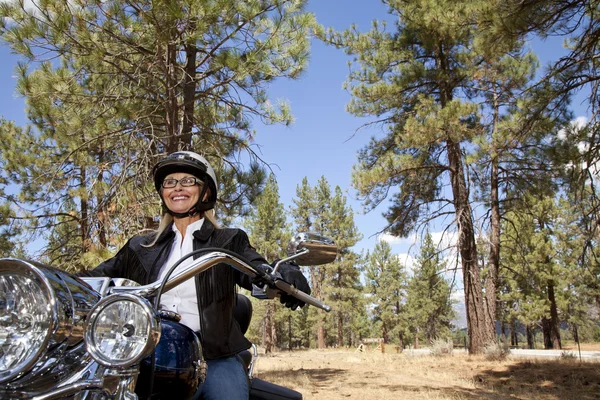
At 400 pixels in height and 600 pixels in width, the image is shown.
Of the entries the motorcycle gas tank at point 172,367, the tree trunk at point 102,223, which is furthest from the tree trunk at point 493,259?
the motorcycle gas tank at point 172,367

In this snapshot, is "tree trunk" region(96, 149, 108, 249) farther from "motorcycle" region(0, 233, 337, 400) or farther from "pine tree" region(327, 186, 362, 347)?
"pine tree" region(327, 186, 362, 347)

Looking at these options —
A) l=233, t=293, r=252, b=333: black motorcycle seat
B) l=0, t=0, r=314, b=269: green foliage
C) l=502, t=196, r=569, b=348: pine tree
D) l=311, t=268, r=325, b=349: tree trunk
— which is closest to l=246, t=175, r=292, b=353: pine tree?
l=311, t=268, r=325, b=349: tree trunk

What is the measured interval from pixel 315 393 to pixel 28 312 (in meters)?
7.50

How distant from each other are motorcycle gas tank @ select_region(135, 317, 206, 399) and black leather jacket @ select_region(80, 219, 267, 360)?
0.45 meters

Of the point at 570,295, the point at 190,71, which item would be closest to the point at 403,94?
the point at 190,71

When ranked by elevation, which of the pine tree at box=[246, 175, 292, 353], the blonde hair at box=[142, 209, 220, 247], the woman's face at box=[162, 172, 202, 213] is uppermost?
the pine tree at box=[246, 175, 292, 353]

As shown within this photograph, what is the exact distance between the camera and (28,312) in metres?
1.17

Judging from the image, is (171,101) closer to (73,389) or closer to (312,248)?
(312,248)

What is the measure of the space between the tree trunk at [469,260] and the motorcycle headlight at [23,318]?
12.4 m

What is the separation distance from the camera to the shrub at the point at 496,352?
1169cm

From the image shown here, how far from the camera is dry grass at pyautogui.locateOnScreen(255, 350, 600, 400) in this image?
7555mm

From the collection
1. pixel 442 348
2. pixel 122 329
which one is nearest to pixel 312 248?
pixel 122 329

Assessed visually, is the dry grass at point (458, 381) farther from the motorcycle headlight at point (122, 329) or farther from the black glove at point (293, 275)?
the motorcycle headlight at point (122, 329)

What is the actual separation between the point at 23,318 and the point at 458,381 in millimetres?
9248
